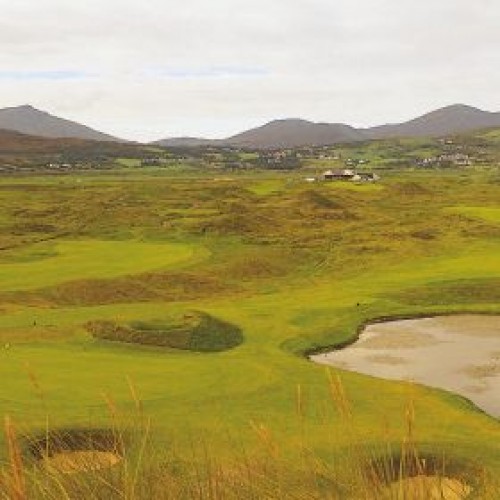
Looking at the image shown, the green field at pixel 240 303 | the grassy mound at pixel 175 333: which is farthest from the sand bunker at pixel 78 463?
the grassy mound at pixel 175 333

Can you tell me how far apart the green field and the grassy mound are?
0.60m

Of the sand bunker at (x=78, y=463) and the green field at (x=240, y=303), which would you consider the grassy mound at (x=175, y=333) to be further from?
the sand bunker at (x=78, y=463)

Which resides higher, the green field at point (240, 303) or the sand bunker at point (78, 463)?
the sand bunker at point (78, 463)

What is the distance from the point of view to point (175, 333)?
106 ft

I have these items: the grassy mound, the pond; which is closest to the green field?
the grassy mound

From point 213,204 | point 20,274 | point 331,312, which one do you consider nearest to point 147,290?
point 20,274

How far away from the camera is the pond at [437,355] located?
29906 millimetres

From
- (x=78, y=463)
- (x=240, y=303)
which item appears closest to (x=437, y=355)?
(x=240, y=303)

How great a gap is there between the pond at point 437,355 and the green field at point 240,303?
4.78ft

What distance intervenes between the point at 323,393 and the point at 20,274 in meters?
35.8

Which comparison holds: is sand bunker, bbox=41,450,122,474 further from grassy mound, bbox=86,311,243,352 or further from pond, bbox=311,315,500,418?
grassy mound, bbox=86,311,243,352

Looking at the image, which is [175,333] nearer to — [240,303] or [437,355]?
[437,355]

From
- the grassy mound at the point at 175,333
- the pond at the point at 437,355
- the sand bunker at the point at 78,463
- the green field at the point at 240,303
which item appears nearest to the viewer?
the sand bunker at the point at 78,463

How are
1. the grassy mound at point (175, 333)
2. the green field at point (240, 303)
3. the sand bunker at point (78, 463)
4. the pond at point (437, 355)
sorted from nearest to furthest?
the sand bunker at point (78, 463) → the green field at point (240, 303) → the pond at point (437, 355) → the grassy mound at point (175, 333)
